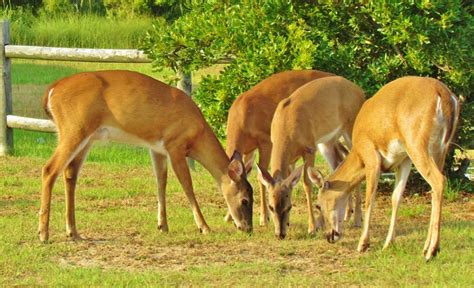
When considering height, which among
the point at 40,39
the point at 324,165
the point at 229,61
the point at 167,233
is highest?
the point at 229,61

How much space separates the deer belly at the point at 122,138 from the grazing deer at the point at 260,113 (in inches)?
35.0

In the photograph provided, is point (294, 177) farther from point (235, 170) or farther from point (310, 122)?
point (310, 122)

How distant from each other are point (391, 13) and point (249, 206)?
2.34 metres

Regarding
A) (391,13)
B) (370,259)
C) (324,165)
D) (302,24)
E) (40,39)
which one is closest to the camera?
(370,259)

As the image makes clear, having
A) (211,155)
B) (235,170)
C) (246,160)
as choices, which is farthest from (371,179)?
(246,160)

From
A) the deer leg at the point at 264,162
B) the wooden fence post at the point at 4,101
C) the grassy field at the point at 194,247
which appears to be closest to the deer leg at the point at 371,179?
the grassy field at the point at 194,247

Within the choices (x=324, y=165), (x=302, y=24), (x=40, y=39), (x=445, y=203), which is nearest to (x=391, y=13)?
(x=302, y=24)

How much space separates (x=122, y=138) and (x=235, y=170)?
1.06 m

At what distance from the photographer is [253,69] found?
11.2m

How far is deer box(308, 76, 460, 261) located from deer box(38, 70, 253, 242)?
955mm

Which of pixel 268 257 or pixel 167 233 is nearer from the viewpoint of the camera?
pixel 268 257

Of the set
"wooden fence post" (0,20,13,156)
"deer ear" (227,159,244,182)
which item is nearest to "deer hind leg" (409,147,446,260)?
"deer ear" (227,159,244,182)

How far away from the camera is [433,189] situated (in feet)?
28.0

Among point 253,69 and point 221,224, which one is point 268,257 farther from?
point 253,69
